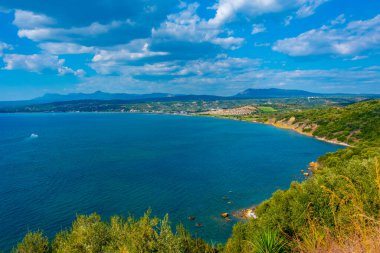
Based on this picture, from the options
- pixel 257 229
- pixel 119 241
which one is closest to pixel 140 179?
pixel 257 229

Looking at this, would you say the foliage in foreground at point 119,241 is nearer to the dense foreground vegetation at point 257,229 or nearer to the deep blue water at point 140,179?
the dense foreground vegetation at point 257,229

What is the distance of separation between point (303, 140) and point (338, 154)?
186ft

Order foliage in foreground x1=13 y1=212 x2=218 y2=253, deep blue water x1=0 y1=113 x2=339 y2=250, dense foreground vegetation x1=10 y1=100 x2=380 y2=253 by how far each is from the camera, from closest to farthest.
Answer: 1. dense foreground vegetation x1=10 y1=100 x2=380 y2=253
2. foliage in foreground x1=13 y1=212 x2=218 y2=253
3. deep blue water x1=0 y1=113 x2=339 y2=250

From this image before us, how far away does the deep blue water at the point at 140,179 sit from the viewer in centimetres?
4706

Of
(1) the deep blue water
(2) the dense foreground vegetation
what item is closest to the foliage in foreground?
(2) the dense foreground vegetation

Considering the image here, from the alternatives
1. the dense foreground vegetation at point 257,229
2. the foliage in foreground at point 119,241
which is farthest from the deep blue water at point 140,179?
the foliage in foreground at point 119,241

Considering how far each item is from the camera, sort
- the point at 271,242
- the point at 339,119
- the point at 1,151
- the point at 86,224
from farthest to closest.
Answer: the point at 339,119 → the point at 1,151 → the point at 86,224 → the point at 271,242

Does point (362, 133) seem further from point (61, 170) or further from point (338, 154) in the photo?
point (61, 170)

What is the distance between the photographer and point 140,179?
6806 cm

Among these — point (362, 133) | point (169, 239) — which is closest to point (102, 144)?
point (169, 239)

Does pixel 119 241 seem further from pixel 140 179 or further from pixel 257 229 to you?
pixel 140 179

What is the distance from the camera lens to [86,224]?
2731cm

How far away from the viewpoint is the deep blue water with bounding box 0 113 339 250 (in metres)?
47.1

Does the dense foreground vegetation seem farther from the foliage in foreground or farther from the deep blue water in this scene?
the deep blue water
